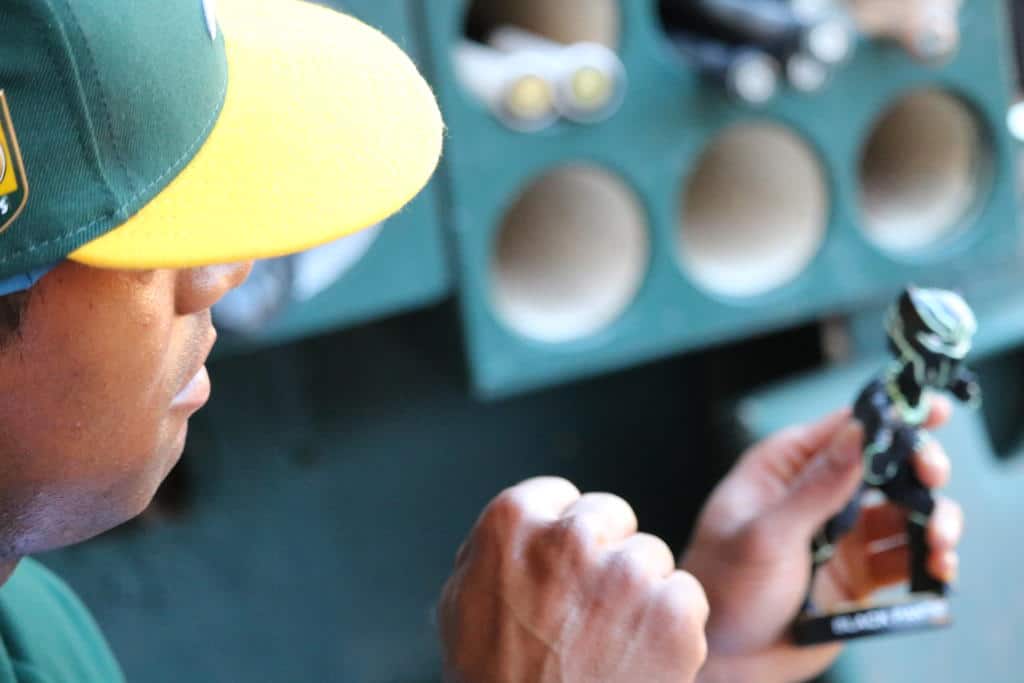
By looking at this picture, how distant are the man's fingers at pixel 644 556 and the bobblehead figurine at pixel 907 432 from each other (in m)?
0.24

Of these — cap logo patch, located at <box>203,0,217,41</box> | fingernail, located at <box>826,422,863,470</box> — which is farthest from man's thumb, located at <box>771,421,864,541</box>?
cap logo patch, located at <box>203,0,217,41</box>

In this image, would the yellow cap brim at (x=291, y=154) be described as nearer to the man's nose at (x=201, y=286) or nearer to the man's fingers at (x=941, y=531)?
the man's nose at (x=201, y=286)

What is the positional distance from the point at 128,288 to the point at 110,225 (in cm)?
4

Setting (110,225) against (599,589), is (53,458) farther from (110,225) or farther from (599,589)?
(599,589)

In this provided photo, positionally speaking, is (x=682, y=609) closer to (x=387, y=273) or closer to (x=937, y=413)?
(x=937, y=413)

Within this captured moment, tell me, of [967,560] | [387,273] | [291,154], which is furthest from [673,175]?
[291,154]

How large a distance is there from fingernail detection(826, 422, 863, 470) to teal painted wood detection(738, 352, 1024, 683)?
14.1 inches

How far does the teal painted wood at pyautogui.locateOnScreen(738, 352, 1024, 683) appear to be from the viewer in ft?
3.72

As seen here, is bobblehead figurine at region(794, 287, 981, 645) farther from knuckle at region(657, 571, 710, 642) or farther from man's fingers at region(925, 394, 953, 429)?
knuckle at region(657, 571, 710, 642)

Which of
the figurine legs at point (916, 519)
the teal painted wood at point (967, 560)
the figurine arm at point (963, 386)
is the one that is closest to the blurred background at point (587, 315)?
the teal painted wood at point (967, 560)

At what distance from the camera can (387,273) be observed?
43.2 inches

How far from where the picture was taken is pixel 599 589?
0.58 m

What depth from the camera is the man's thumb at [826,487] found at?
32.3 inches

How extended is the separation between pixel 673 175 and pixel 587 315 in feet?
0.51
